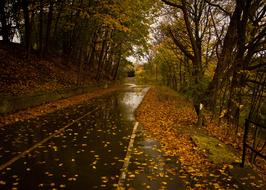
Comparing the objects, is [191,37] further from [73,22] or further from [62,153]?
[73,22]

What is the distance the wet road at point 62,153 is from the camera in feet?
21.6

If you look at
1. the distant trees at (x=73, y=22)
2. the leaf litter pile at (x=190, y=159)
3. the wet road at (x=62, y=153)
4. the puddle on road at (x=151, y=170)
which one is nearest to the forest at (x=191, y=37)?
the distant trees at (x=73, y=22)

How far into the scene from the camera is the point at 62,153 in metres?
8.66

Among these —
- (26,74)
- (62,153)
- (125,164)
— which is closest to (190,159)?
(125,164)

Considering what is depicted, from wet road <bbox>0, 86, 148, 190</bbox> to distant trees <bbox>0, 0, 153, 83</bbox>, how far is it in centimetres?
1235

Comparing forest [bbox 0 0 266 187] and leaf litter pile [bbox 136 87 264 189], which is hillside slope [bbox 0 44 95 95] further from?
leaf litter pile [bbox 136 87 264 189]

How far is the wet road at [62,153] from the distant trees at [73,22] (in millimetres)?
12346

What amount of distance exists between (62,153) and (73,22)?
81.5 ft

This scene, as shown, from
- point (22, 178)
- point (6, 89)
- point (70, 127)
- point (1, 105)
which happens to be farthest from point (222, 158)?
point (6, 89)

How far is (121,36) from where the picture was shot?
3775 cm

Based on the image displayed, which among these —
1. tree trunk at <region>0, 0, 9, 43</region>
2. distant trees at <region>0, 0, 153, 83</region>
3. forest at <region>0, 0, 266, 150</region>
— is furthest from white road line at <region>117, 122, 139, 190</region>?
tree trunk at <region>0, 0, 9, 43</region>

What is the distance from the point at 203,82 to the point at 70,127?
670 centimetres

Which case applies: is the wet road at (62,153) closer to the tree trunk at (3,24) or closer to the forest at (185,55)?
the forest at (185,55)

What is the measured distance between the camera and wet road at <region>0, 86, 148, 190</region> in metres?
6.58
